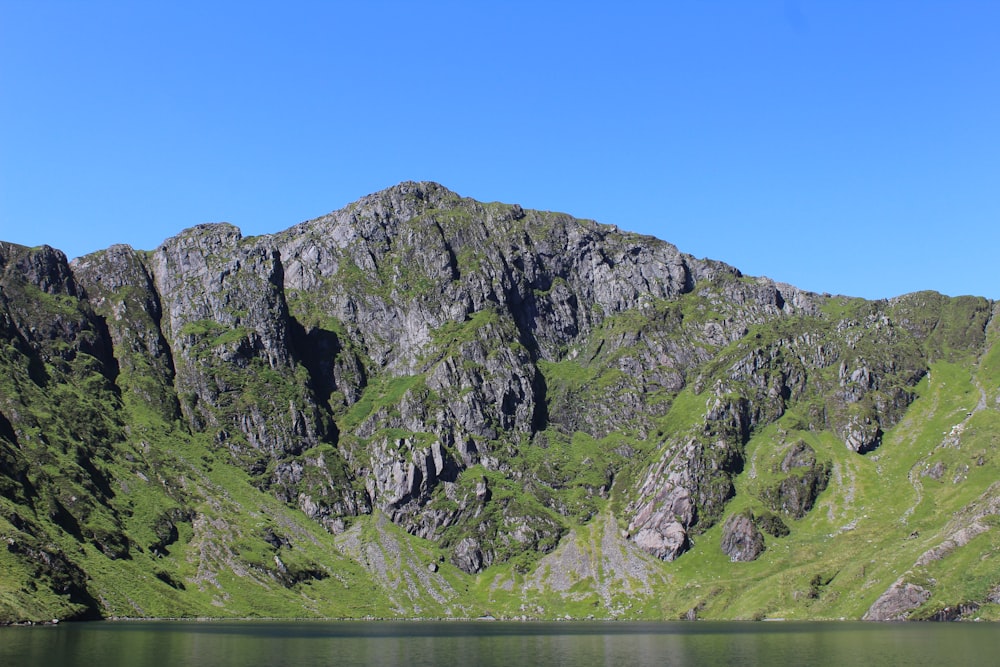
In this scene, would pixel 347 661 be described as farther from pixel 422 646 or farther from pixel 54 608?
pixel 54 608

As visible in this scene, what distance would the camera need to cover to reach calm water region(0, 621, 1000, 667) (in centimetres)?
10481

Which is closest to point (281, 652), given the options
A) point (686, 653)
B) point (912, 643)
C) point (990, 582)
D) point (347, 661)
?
point (347, 661)

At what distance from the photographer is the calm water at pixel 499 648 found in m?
105

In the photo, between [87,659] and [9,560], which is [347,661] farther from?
[9,560]

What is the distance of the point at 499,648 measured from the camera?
13500cm

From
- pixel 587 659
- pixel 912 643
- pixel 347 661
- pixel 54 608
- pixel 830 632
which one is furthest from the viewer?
pixel 54 608

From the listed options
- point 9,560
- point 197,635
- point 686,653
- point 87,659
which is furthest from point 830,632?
point 9,560

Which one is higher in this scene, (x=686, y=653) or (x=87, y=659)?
(x=87, y=659)

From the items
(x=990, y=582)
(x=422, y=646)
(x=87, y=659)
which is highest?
(x=87, y=659)

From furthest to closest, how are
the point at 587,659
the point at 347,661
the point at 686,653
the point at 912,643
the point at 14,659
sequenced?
the point at 912,643, the point at 686,653, the point at 587,659, the point at 347,661, the point at 14,659

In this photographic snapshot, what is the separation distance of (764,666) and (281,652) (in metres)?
66.4

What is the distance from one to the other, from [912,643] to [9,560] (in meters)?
193

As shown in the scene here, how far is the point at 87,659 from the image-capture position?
320 ft

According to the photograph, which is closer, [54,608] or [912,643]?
[912,643]
